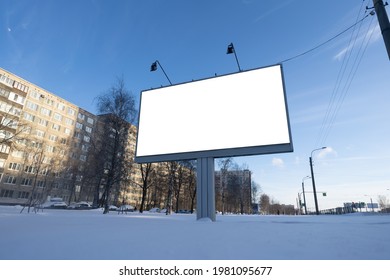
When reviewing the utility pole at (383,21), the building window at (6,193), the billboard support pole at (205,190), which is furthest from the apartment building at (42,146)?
the utility pole at (383,21)

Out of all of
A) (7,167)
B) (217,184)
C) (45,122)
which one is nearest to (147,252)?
(217,184)

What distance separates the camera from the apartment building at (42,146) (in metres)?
42.8

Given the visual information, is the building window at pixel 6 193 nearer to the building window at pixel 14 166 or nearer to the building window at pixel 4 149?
the building window at pixel 14 166

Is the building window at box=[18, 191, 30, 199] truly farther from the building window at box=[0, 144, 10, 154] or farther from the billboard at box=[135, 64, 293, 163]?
the billboard at box=[135, 64, 293, 163]

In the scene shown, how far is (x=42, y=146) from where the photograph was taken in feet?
152

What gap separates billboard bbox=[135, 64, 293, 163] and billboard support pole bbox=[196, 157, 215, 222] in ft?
1.99

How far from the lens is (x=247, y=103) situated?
511 inches

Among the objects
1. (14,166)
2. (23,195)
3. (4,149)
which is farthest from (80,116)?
(23,195)

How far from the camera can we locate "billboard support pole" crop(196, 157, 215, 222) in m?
12.8

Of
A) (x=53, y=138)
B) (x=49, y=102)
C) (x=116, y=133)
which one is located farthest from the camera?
(x=53, y=138)

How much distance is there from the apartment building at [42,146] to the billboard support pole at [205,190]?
985 inches

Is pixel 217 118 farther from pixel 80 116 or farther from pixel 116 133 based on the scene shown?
pixel 80 116

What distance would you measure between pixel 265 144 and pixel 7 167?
2141 inches

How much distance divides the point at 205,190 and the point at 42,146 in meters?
47.1
